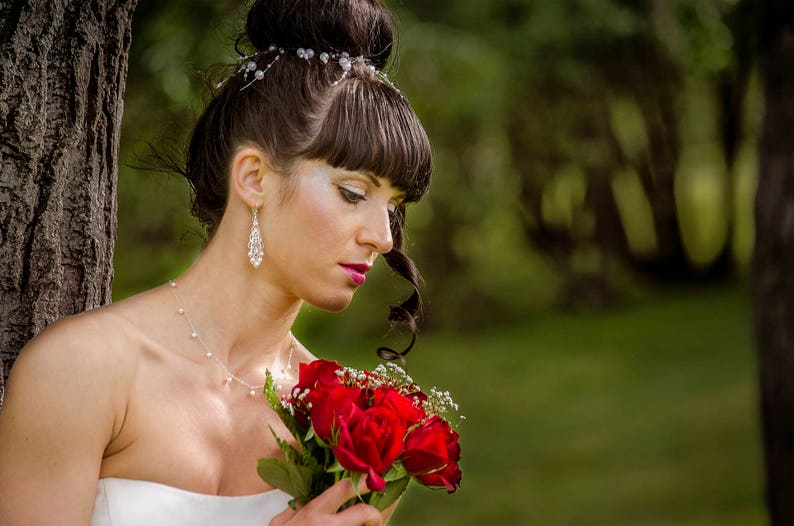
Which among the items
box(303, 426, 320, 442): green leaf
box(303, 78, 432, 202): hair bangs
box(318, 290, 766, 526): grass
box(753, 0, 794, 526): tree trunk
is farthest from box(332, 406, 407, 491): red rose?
box(318, 290, 766, 526): grass

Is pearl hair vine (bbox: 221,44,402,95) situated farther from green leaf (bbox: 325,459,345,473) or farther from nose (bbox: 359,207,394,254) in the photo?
green leaf (bbox: 325,459,345,473)

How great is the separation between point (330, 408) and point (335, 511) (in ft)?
0.74

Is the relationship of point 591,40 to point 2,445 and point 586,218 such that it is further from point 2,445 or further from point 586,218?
point 2,445

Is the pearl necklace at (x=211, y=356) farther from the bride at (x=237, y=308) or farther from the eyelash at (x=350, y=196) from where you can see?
the eyelash at (x=350, y=196)

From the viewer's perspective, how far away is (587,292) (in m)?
14.3

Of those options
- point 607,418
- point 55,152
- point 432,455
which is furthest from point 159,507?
point 607,418

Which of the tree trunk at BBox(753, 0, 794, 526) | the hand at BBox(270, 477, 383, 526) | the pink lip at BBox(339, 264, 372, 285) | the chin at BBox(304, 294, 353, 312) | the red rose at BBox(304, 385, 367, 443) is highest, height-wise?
the pink lip at BBox(339, 264, 372, 285)

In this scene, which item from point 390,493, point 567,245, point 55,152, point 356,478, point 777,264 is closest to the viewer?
point 356,478

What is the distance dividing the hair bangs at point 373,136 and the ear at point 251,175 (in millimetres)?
128

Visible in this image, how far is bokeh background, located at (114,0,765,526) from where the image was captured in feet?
26.6

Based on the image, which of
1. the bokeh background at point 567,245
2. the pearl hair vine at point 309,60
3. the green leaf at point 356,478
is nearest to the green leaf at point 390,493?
the green leaf at point 356,478

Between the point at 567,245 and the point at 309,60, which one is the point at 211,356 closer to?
the point at 309,60

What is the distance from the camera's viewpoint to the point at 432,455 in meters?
2.21

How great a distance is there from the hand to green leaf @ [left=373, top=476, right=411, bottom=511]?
7 cm
